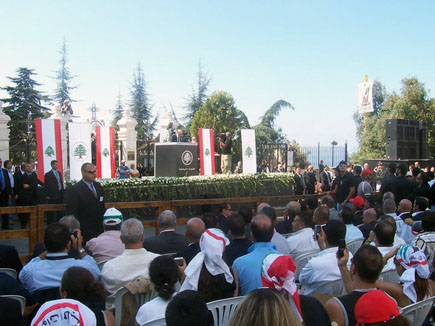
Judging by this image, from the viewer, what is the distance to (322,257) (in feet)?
13.0

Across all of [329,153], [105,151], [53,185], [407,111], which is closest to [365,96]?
[407,111]

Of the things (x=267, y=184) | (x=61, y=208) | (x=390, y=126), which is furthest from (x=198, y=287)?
(x=390, y=126)

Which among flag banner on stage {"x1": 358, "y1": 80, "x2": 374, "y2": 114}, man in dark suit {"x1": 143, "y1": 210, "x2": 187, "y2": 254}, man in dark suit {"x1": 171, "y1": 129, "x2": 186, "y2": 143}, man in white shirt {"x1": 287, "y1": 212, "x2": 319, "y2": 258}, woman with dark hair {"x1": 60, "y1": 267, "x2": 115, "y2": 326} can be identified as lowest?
man in white shirt {"x1": 287, "y1": 212, "x2": 319, "y2": 258}

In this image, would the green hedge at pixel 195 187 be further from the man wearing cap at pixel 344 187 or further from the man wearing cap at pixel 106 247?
the man wearing cap at pixel 106 247

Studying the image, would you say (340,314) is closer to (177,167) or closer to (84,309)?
(84,309)

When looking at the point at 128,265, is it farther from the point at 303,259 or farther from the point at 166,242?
the point at 303,259

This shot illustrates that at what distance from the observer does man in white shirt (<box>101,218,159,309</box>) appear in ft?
12.5

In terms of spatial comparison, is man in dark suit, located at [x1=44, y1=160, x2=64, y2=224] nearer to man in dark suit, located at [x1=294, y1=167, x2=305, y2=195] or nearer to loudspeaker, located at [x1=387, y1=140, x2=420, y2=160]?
man in dark suit, located at [x1=294, y1=167, x2=305, y2=195]

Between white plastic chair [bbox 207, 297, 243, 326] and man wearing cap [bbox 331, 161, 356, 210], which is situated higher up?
man wearing cap [bbox 331, 161, 356, 210]

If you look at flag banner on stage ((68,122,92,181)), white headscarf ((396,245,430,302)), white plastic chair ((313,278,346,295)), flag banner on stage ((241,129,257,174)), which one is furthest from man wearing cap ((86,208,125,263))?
flag banner on stage ((241,129,257,174))

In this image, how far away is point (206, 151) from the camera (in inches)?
675

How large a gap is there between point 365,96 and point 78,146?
86.7 feet

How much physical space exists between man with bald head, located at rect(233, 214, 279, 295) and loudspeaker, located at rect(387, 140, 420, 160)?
15.6 metres

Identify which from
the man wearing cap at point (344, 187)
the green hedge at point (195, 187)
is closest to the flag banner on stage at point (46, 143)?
the green hedge at point (195, 187)
